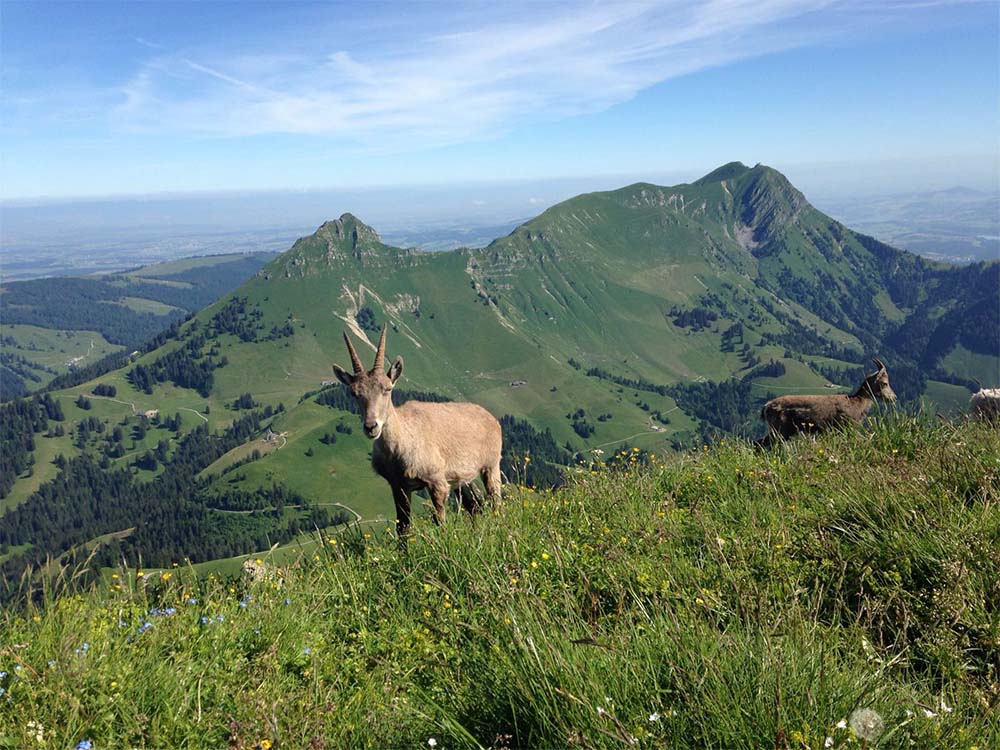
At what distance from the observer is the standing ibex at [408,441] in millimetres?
13000

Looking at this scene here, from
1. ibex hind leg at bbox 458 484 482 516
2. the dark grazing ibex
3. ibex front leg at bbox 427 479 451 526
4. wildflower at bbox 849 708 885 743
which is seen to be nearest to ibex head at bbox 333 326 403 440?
ibex front leg at bbox 427 479 451 526

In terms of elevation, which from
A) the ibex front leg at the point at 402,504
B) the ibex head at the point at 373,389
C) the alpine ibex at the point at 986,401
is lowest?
the ibex front leg at the point at 402,504

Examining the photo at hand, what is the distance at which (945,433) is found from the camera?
10.5 m

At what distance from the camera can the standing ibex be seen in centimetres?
1300

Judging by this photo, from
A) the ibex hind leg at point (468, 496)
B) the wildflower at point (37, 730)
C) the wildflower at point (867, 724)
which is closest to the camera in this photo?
the wildflower at point (867, 724)

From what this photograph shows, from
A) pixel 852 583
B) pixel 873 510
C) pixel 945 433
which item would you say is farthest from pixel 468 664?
pixel 945 433

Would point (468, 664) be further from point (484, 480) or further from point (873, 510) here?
point (484, 480)

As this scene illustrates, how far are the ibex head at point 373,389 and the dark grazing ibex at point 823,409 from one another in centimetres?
1112

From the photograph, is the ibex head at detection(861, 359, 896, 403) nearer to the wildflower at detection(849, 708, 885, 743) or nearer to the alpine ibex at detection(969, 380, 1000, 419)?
the alpine ibex at detection(969, 380, 1000, 419)

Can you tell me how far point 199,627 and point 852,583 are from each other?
691 centimetres

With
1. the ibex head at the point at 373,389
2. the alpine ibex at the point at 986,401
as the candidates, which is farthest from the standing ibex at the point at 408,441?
the alpine ibex at the point at 986,401

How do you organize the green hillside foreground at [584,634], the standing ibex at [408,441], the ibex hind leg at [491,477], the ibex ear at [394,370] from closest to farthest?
the green hillside foreground at [584,634] < the standing ibex at [408,441] < the ibex ear at [394,370] < the ibex hind leg at [491,477]

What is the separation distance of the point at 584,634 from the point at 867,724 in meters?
2.28

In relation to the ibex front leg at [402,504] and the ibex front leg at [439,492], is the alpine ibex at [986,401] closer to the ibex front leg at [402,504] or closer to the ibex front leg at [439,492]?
the ibex front leg at [439,492]
